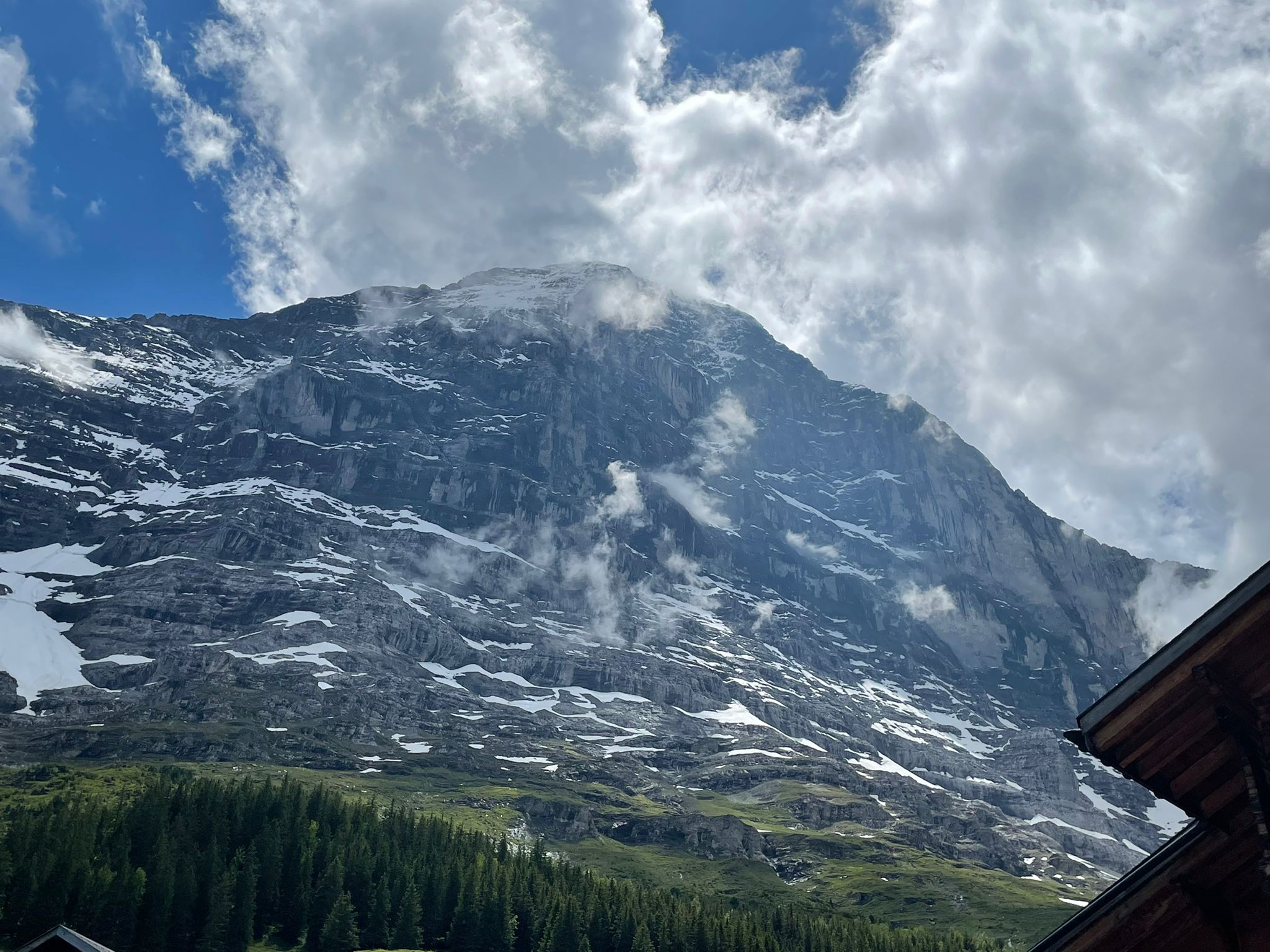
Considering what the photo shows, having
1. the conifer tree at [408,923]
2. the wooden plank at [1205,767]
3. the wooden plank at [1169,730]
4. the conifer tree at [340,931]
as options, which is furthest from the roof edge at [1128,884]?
the conifer tree at [408,923]

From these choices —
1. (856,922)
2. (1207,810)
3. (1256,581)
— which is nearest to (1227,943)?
(1207,810)

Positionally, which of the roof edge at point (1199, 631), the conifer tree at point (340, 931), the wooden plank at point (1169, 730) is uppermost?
the roof edge at point (1199, 631)

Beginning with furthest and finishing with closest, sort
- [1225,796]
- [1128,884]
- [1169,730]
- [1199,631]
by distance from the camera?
[1128,884], [1225,796], [1169,730], [1199,631]

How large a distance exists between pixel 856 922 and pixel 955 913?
60.2 metres

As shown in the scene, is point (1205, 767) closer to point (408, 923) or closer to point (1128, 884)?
point (1128, 884)

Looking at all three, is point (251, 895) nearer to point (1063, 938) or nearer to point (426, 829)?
point (426, 829)

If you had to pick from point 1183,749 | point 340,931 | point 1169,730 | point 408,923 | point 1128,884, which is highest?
point 1169,730

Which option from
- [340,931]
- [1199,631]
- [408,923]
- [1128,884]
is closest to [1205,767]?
[1128,884]

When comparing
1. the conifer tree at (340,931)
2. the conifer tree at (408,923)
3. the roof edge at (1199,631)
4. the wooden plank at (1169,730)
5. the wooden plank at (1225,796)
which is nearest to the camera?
the roof edge at (1199,631)

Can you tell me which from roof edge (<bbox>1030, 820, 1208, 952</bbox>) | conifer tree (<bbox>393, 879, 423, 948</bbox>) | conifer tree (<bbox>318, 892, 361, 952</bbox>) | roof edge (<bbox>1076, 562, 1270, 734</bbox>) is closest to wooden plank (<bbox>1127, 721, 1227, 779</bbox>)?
roof edge (<bbox>1030, 820, 1208, 952</bbox>)

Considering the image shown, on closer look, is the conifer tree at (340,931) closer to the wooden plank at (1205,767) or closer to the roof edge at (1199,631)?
the wooden plank at (1205,767)

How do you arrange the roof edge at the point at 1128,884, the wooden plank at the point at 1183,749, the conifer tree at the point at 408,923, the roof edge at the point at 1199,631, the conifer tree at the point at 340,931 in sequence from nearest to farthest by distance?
the roof edge at the point at 1199,631 → the wooden plank at the point at 1183,749 → the roof edge at the point at 1128,884 → the conifer tree at the point at 340,931 → the conifer tree at the point at 408,923

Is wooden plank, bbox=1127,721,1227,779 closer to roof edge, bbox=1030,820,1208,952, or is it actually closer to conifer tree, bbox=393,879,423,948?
roof edge, bbox=1030,820,1208,952

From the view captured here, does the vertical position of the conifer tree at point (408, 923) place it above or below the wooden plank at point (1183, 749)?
below
